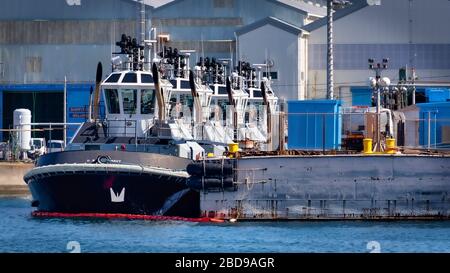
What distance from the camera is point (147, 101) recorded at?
169 ft

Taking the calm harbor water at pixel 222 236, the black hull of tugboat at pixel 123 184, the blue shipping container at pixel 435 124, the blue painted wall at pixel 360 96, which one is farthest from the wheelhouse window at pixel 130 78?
the blue painted wall at pixel 360 96

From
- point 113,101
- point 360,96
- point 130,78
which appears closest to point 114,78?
point 130,78

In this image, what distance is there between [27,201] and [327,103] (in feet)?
46.6

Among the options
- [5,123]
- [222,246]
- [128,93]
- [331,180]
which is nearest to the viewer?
[222,246]

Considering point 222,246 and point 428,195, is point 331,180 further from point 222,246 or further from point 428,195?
point 222,246

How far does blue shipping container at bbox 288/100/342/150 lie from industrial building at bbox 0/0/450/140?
2508cm

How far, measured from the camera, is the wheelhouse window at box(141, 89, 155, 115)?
2032 inches

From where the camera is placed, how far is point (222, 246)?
1571 inches

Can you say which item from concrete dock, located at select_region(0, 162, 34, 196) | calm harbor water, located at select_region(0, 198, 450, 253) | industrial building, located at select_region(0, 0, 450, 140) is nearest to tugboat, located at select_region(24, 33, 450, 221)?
calm harbor water, located at select_region(0, 198, 450, 253)

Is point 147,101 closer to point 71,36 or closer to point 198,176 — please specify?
point 198,176

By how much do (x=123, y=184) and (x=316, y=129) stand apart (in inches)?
339

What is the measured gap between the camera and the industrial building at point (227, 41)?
82438mm
